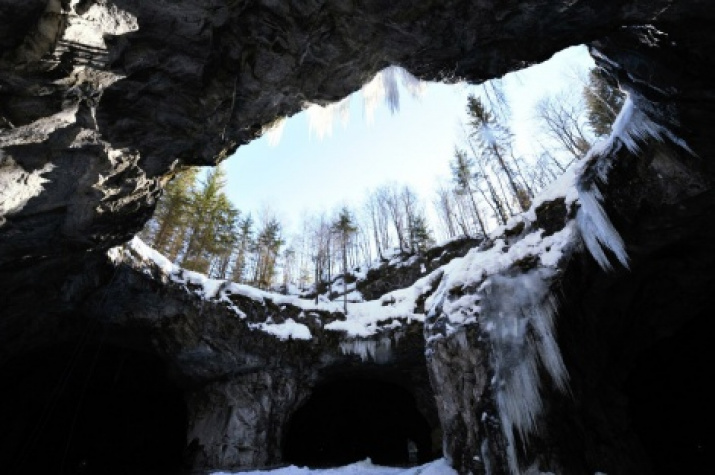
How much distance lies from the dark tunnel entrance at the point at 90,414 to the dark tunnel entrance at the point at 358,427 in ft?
19.6

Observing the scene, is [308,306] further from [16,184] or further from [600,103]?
[600,103]

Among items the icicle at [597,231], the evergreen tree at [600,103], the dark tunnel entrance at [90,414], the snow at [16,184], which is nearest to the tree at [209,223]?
the dark tunnel entrance at [90,414]

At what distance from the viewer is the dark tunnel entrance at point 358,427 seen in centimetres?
1853

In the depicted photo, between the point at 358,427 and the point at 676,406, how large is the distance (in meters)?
15.2

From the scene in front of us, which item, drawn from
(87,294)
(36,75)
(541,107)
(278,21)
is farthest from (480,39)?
(541,107)

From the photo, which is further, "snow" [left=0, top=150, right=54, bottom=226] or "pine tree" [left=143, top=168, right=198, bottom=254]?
"pine tree" [left=143, top=168, right=198, bottom=254]

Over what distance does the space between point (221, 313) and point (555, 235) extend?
11187 mm

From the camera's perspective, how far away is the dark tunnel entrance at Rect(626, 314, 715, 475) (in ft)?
34.4

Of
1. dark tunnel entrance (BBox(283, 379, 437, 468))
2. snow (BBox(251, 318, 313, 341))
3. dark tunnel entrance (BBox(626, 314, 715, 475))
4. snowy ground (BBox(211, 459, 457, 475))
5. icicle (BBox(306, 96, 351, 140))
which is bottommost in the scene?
snowy ground (BBox(211, 459, 457, 475))

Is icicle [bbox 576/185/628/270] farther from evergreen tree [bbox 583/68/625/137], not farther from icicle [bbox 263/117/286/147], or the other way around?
evergreen tree [bbox 583/68/625/137]

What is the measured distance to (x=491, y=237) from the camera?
345 inches

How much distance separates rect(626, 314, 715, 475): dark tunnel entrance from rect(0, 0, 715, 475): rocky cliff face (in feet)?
3.02

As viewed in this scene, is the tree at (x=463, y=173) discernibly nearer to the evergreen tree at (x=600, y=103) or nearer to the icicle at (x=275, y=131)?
the evergreen tree at (x=600, y=103)

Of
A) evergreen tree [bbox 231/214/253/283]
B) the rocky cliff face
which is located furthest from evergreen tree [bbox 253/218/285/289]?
the rocky cliff face
